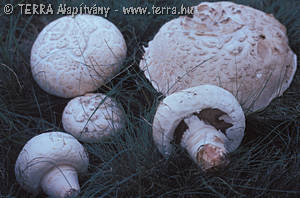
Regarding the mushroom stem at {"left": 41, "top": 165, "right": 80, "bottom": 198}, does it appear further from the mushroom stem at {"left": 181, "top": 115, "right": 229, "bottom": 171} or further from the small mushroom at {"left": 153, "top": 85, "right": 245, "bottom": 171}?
the mushroom stem at {"left": 181, "top": 115, "right": 229, "bottom": 171}

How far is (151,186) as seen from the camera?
1761 mm

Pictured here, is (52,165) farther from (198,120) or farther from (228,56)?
(228,56)

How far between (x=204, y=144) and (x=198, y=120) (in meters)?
0.18

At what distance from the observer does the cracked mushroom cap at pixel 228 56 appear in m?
2.17

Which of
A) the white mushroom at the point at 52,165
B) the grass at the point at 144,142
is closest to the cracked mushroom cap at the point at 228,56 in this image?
the grass at the point at 144,142

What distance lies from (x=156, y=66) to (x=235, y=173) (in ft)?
3.02

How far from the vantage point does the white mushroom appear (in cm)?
190

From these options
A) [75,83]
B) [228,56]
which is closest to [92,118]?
[75,83]

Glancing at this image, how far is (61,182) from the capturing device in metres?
1.91

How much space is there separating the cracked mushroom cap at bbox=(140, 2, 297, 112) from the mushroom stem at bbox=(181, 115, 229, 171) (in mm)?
353

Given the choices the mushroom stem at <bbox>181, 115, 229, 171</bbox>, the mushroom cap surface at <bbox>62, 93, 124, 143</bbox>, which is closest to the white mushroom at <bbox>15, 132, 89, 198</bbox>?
the mushroom cap surface at <bbox>62, 93, 124, 143</bbox>

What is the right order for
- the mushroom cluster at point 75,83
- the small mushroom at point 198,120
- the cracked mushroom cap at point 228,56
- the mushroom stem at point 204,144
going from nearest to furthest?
the mushroom stem at point 204,144 < the small mushroom at point 198,120 < the mushroom cluster at point 75,83 < the cracked mushroom cap at point 228,56

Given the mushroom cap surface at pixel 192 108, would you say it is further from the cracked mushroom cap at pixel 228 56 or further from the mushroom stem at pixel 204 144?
the cracked mushroom cap at pixel 228 56

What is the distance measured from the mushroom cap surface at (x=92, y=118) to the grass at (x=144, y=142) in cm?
7
